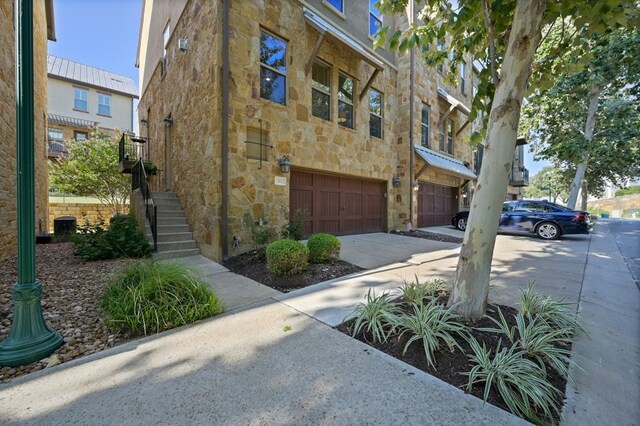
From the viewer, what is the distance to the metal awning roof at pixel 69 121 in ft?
58.1

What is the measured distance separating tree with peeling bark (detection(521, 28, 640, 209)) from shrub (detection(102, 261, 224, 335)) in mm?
11380

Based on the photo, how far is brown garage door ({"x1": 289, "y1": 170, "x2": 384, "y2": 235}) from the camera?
7611 mm

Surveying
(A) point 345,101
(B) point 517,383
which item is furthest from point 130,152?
(B) point 517,383

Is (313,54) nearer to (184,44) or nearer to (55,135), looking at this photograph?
(184,44)

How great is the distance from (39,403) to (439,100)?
14.4 metres

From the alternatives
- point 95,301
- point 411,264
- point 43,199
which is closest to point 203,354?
point 95,301

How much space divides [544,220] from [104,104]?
1084 inches

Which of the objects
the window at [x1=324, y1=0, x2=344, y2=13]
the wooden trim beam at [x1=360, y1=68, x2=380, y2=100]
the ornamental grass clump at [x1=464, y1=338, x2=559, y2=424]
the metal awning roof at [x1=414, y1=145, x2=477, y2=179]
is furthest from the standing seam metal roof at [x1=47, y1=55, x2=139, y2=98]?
the ornamental grass clump at [x1=464, y1=338, x2=559, y2=424]

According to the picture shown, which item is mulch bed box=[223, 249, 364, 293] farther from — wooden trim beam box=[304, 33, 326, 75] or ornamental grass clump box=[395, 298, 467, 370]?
wooden trim beam box=[304, 33, 326, 75]

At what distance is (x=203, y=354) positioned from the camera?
7.75 ft

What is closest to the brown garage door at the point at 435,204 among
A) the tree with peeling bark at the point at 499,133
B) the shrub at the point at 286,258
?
the shrub at the point at 286,258

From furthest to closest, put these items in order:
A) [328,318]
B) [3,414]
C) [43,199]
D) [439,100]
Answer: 1. [439,100]
2. [43,199]
3. [328,318]
4. [3,414]

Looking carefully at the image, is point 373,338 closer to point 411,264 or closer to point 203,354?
point 203,354

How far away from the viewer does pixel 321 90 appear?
7918mm
